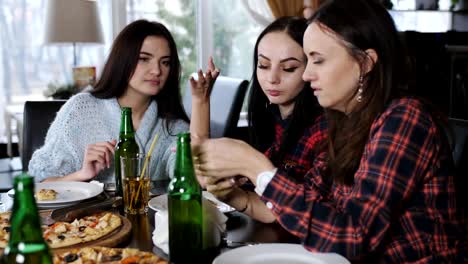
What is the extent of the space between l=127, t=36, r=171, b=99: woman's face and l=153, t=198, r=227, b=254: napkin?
3.26 ft

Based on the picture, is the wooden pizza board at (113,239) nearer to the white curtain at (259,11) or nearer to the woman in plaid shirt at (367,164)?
the woman in plaid shirt at (367,164)

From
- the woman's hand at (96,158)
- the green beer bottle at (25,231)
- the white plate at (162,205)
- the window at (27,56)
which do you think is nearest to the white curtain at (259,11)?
the window at (27,56)

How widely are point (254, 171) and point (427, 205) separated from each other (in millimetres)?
361

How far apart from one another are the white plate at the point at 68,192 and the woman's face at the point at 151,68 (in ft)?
1.79

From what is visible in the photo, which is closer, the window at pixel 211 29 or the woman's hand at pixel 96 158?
the woman's hand at pixel 96 158

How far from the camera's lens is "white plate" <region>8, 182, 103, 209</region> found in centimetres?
146

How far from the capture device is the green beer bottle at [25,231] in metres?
0.74

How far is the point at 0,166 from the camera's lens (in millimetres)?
3195

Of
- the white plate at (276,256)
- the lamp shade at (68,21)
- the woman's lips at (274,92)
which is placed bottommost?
the white plate at (276,256)

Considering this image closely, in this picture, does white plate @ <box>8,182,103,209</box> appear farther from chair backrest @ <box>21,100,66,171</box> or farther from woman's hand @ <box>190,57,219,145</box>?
chair backrest @ <box>21,100,66,171</box>

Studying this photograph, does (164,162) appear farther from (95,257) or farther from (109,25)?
(109,25)

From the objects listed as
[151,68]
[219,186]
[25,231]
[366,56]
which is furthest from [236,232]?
[151,68]

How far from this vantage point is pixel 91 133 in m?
2.11

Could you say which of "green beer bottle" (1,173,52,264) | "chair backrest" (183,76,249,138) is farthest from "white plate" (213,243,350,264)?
"chair backrest" (183,76,249,138)
